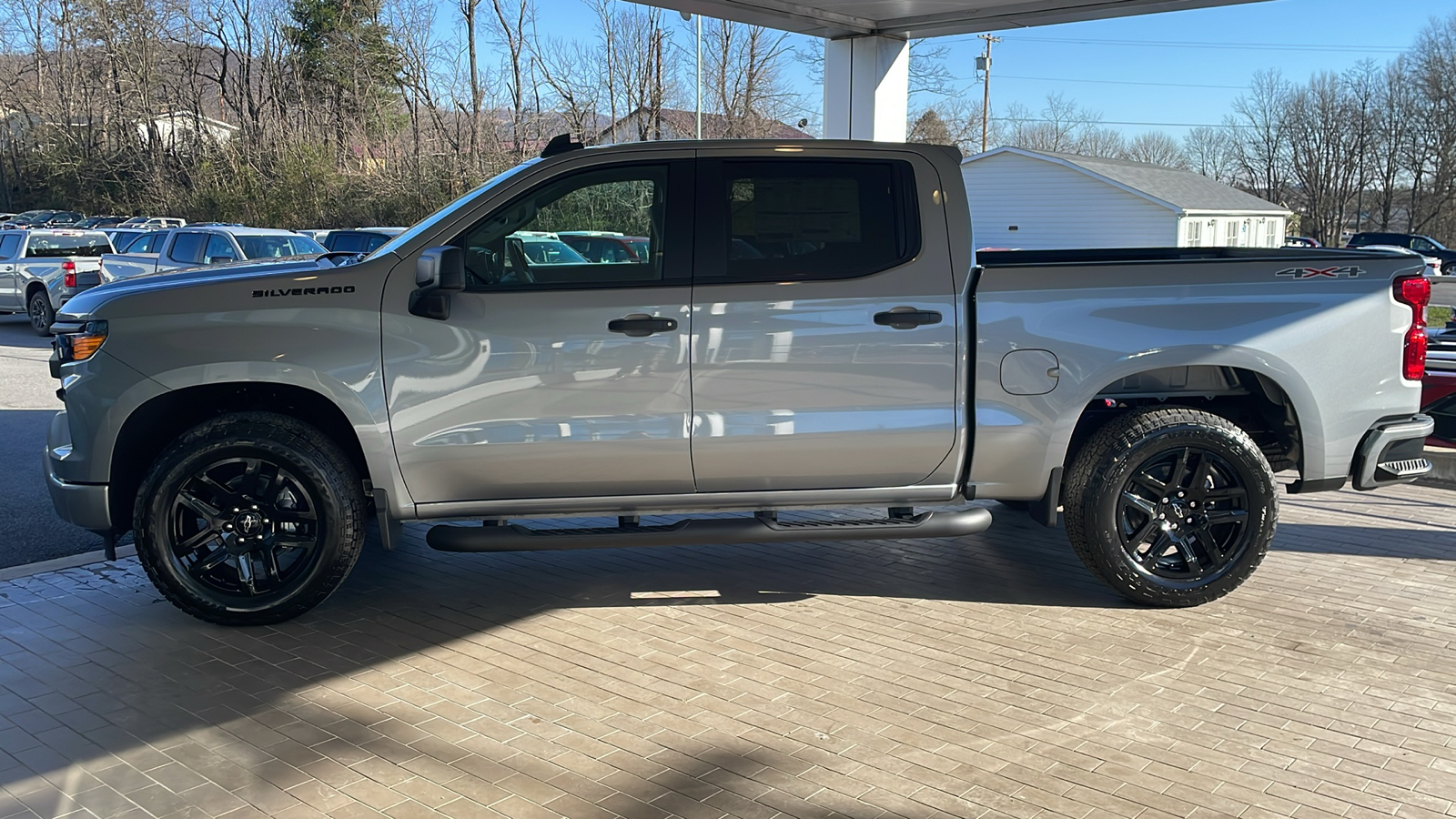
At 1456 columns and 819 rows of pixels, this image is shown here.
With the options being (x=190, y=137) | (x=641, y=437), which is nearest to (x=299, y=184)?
(x=190, y=137)

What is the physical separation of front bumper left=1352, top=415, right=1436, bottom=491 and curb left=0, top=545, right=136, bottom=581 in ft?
20.6

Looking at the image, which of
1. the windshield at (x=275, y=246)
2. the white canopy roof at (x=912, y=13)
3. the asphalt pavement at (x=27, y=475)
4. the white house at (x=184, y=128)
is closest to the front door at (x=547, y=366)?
the asphalt pavement at (x=27, y=475)

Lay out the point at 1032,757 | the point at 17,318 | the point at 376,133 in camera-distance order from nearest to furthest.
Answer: the point at 1032,757 → the point at 17,318 → the point at 376,133

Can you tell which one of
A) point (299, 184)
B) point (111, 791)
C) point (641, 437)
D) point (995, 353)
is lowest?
point (111, 791)

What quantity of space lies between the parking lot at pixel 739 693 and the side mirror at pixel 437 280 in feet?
4.93

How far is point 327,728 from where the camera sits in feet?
13.8

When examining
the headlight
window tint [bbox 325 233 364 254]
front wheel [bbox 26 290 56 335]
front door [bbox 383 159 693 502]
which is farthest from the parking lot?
window tint [bbox 325 233 364 254]

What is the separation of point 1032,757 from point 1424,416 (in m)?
3.22

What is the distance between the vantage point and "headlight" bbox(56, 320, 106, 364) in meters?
5.02

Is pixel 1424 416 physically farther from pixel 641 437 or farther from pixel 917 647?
pixel 641 437

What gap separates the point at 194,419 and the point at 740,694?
2896mm

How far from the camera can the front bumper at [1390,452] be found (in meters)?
5.47

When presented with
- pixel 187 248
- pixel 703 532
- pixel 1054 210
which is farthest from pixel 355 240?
pixel 1054 210

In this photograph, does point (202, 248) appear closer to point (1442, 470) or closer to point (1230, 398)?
point (1230, 398)
